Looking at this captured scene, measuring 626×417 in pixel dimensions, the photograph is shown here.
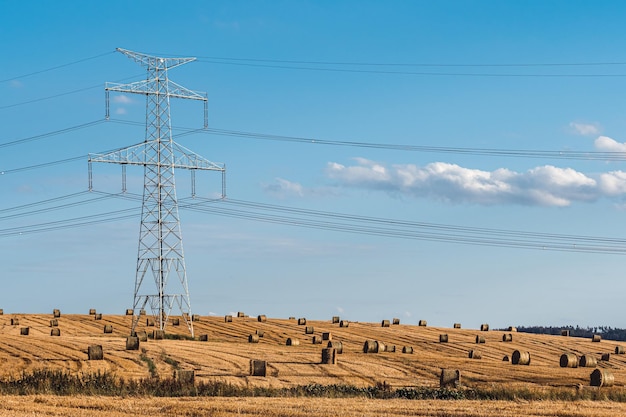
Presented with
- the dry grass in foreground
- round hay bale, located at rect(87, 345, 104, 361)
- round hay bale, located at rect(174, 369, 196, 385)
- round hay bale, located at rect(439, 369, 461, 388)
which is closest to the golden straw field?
the dry grass in foreground

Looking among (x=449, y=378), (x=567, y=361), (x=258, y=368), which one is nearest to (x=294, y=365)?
(x=258, y=368)

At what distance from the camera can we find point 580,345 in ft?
256

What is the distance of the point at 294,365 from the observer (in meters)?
49.3

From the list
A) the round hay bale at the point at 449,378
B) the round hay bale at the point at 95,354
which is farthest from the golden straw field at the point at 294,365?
the round hay bale at the point at 449,378

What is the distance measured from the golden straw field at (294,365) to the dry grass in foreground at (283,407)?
0.12 feet

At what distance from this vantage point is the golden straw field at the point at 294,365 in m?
28.7

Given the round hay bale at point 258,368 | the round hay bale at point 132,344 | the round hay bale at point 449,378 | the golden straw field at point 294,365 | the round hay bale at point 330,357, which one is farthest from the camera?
the round hay bale at point 132,344

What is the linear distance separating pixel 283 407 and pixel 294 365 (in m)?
20.6

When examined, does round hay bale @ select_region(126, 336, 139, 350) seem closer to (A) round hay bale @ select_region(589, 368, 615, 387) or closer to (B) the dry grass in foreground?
(B) the dry grass in foreground

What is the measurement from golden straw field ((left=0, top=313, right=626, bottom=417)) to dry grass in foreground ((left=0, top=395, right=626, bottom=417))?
0.04m

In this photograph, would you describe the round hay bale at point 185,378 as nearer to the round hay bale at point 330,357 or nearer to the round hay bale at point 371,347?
the round hay bale at point 330,357

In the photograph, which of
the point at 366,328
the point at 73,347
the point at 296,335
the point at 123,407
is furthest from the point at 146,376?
the point at 366,328

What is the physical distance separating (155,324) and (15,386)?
41.5m

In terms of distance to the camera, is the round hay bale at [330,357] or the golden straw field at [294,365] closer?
the golden straw field at [294,365]
